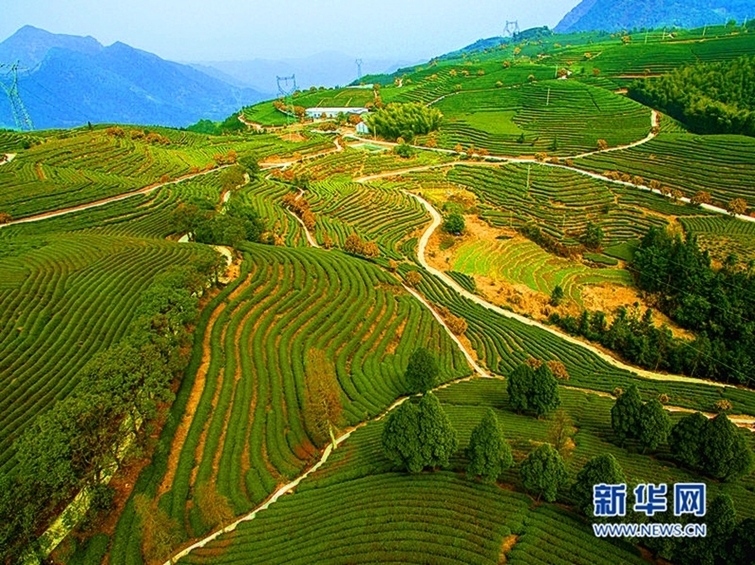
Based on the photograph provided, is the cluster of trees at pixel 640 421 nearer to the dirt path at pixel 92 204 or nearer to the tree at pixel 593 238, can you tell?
the tree at pixel 593 238

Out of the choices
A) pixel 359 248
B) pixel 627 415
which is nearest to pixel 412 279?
pixel 359 248

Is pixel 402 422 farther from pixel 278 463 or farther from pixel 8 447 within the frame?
pixel 8 447

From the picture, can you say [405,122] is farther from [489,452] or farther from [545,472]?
[545,472]

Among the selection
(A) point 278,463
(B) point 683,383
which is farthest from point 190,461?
(B) point 683,383

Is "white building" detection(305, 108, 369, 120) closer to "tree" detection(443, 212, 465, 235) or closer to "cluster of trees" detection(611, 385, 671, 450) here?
"tree" detection(443, 212, 465, 235)

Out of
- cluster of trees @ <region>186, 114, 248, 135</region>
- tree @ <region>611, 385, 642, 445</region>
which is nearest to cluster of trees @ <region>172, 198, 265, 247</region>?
tree @ <region>611, 385, 642, 445</region>
